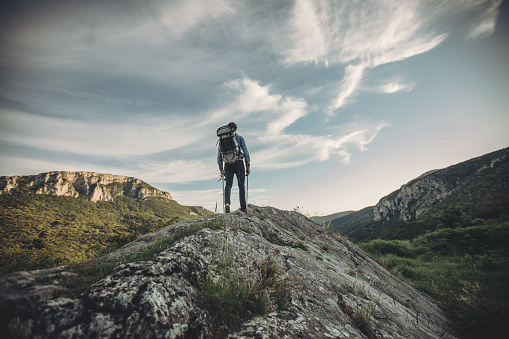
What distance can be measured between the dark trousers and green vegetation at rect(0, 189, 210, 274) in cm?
473

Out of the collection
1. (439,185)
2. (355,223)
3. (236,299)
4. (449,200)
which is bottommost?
(355,223)

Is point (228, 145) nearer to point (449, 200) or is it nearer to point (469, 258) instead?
point (469, 258)

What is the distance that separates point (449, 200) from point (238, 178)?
64.4 metres

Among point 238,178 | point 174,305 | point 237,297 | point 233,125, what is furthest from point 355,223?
point 174,305

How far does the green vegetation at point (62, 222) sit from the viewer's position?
30.7m

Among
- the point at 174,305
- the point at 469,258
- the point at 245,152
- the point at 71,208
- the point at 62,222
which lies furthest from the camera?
the point at 71,208

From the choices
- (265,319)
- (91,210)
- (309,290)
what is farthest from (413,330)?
(91,210)

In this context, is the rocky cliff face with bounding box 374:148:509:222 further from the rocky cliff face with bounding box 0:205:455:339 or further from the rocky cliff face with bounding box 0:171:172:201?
the rocky cliff face with bounding box 0:171:172:201

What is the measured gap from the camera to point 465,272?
1039 centimetres

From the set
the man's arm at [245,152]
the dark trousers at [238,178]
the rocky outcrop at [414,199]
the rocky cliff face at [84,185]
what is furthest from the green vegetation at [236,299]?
the rocky cliff face at [84,185]

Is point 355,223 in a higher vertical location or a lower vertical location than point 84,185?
lower

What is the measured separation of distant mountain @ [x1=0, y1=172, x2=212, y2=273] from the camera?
63591 mm

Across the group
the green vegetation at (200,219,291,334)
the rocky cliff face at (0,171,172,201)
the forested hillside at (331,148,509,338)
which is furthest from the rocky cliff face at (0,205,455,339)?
the rocky cliff face at (0,171,172,201)

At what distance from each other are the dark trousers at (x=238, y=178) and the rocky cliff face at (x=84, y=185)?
190 meters
